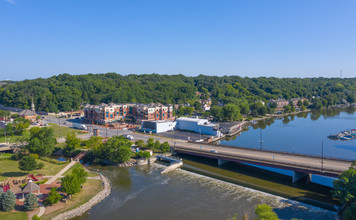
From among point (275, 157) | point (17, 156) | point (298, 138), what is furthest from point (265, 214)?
point (298, 138)

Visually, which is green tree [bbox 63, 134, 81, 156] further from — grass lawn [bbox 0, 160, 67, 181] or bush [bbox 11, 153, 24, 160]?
bush [bbox 11, 153, 24, 160]

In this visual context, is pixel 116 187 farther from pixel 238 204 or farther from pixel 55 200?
pixel 238 204

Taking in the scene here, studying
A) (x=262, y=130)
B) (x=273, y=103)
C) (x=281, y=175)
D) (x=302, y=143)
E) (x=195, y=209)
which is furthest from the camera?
(x=273, y=103)

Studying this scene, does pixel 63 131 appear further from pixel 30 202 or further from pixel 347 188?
pixel 347 188

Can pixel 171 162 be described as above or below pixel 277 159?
below

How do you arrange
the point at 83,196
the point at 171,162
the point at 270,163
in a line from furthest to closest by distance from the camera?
the point at 171,162 → the point at 270,163 → the point at 83,196

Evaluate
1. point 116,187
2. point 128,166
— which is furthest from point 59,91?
point 116,187

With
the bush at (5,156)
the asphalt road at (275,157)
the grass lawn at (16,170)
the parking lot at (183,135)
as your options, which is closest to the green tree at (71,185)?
the grass lawn at (16,170)
